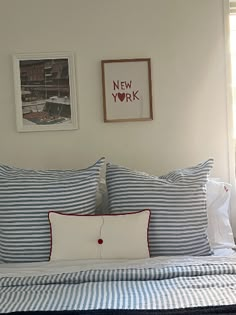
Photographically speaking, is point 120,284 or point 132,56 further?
point 132,56

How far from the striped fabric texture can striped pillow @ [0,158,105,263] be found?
0.31 meters

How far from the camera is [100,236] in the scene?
1922 millimetres

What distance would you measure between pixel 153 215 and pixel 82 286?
1.79 ft

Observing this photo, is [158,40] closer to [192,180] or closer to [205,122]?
[205,122]

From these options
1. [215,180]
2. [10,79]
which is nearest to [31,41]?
[10,79]

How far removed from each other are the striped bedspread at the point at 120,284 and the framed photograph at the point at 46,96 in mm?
866

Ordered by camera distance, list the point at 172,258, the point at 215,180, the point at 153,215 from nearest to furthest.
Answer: the point at 172,258, the point at 153,215, the point at 215,180

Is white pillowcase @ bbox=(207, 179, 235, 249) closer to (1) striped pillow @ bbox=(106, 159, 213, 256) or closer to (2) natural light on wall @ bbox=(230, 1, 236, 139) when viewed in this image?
(1) striped pillow @ bbox=(106, 159, 213, 256)

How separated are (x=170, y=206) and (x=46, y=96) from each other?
3.13 ft

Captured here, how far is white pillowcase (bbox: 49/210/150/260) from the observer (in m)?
1.91

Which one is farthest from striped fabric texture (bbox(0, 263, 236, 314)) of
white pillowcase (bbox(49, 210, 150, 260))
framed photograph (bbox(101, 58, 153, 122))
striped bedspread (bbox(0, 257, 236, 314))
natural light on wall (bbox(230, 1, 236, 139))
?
natural light on wall (bbox(230, 1, 236, 139))

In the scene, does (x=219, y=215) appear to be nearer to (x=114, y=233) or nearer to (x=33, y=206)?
(x=114, y=233)

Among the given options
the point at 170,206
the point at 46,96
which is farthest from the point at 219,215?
the point at 46,96

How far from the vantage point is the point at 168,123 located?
246 cm
